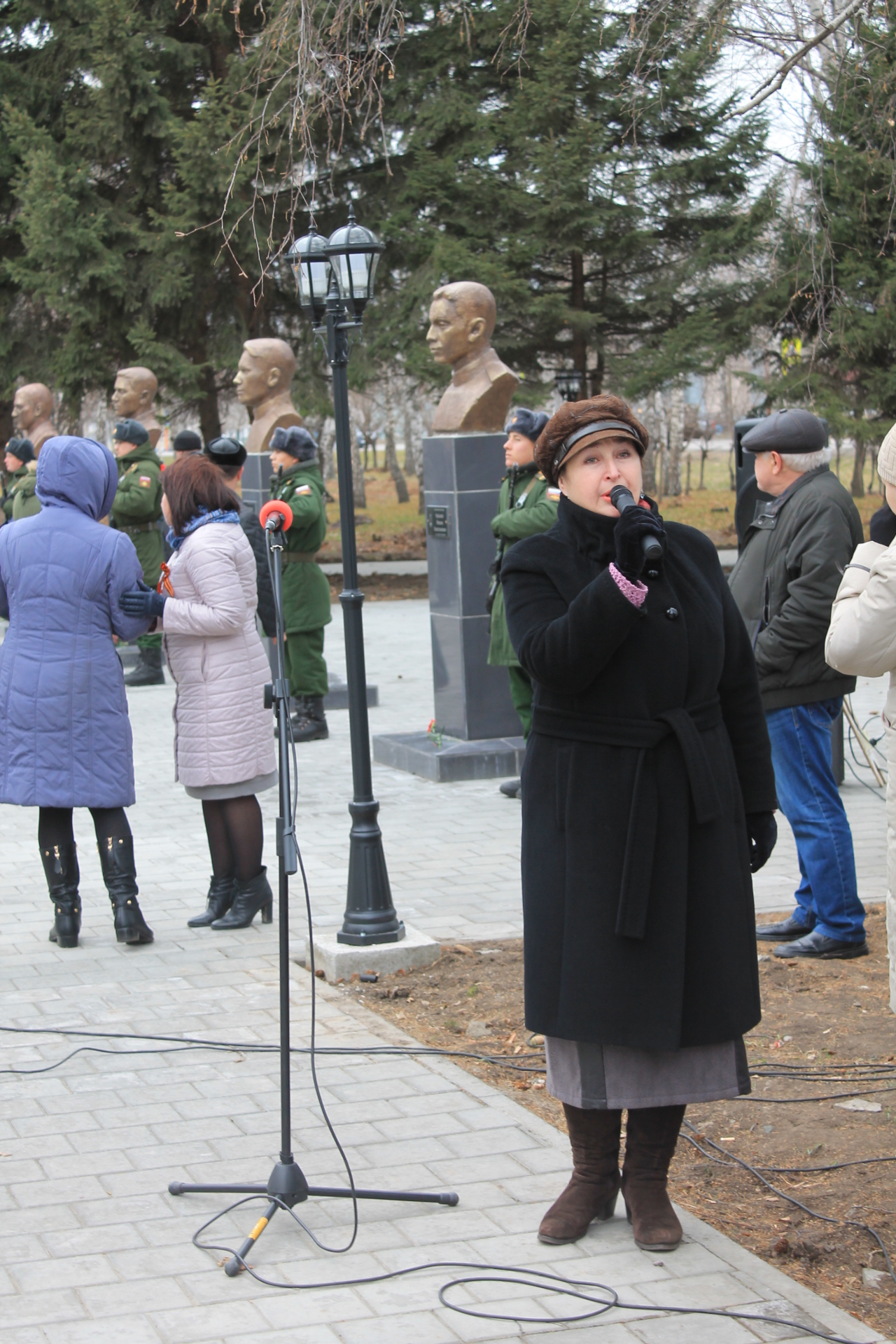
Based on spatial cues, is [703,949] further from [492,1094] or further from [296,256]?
[296,256]

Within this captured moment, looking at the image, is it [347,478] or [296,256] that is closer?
[347,478]

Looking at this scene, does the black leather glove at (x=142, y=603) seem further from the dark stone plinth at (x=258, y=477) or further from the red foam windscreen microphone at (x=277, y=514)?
the dark stone plinth at (x=258, y=477)

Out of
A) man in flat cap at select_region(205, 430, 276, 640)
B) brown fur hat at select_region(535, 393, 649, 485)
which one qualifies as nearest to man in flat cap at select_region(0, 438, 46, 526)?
man in flat cap at select_region(205, 430, 276, 640)

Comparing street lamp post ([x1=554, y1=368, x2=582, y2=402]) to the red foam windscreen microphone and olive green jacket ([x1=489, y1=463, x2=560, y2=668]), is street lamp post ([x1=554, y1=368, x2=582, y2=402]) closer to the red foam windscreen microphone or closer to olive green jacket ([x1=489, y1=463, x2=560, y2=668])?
olive green jacket ([x1=489, y1=463, x2=560, y2=668])

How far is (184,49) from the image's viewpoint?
21.0 m

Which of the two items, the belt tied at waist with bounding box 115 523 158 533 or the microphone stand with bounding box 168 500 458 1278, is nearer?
the microphone stand with bounding box 168 500 458 1278

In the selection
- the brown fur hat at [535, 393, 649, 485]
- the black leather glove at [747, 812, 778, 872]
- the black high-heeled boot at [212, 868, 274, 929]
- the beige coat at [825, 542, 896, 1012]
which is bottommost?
the black high-heeled boot at [212, 868, 274, 929]

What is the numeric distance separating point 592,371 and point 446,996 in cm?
1697

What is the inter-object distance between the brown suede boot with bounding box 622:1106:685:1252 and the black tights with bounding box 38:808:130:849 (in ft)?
10.8

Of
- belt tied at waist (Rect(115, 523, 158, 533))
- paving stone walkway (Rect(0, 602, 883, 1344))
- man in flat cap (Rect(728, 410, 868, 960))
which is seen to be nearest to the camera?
paving stone walkway (Rect(0, 602, 883, 1344))

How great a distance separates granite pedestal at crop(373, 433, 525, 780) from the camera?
33.5 feet

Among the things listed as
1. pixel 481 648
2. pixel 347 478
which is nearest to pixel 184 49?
pixel 481 648

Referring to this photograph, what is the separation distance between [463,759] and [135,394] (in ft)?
24.7

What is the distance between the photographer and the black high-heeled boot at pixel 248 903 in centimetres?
667
